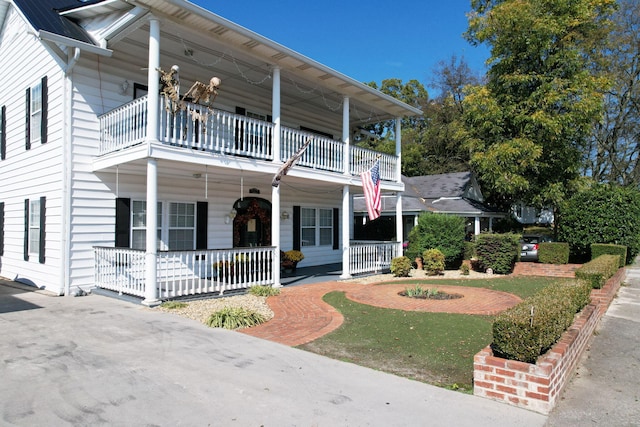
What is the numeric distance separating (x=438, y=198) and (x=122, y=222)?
760 inches

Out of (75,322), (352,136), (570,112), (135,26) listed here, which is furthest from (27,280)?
(570,112)

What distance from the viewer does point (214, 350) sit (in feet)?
18.7

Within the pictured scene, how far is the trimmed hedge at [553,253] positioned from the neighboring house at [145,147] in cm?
776

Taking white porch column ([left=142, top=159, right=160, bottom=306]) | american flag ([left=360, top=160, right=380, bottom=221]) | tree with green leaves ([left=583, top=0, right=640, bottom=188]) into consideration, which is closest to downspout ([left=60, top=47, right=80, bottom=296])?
white porch column ([left=142, top=159, right=160, bottom=306])

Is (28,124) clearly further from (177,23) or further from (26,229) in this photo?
(177,23)

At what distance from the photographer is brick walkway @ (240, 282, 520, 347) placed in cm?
683

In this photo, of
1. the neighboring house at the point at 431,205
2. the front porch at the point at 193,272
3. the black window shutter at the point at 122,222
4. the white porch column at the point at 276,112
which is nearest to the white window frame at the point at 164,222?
the black window shutter at the point at 122,222

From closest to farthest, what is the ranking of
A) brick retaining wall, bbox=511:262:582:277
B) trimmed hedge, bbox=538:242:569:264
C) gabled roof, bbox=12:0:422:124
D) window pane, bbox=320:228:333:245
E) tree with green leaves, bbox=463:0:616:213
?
gabled roof, bbox=12:0:422:124 → brick retaining wall, bbox=511:262:582:277 → trimmed hedge, bbox=538:242:569:264 → window pane, bbox=320:228:333:245 → tree with green leaves, bbox=463:0:616:213

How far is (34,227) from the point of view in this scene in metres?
11.2

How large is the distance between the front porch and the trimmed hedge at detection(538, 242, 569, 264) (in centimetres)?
749

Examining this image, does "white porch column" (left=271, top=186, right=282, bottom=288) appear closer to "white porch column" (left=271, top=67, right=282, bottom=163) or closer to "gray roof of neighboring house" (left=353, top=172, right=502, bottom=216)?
"white porch column" (left=271, top=67, right=282, bottom=163)

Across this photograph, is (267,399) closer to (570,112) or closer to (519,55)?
(570,112)

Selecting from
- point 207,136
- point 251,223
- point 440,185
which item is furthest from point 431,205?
point 207,136

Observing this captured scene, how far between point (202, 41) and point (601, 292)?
10603 millimetres
